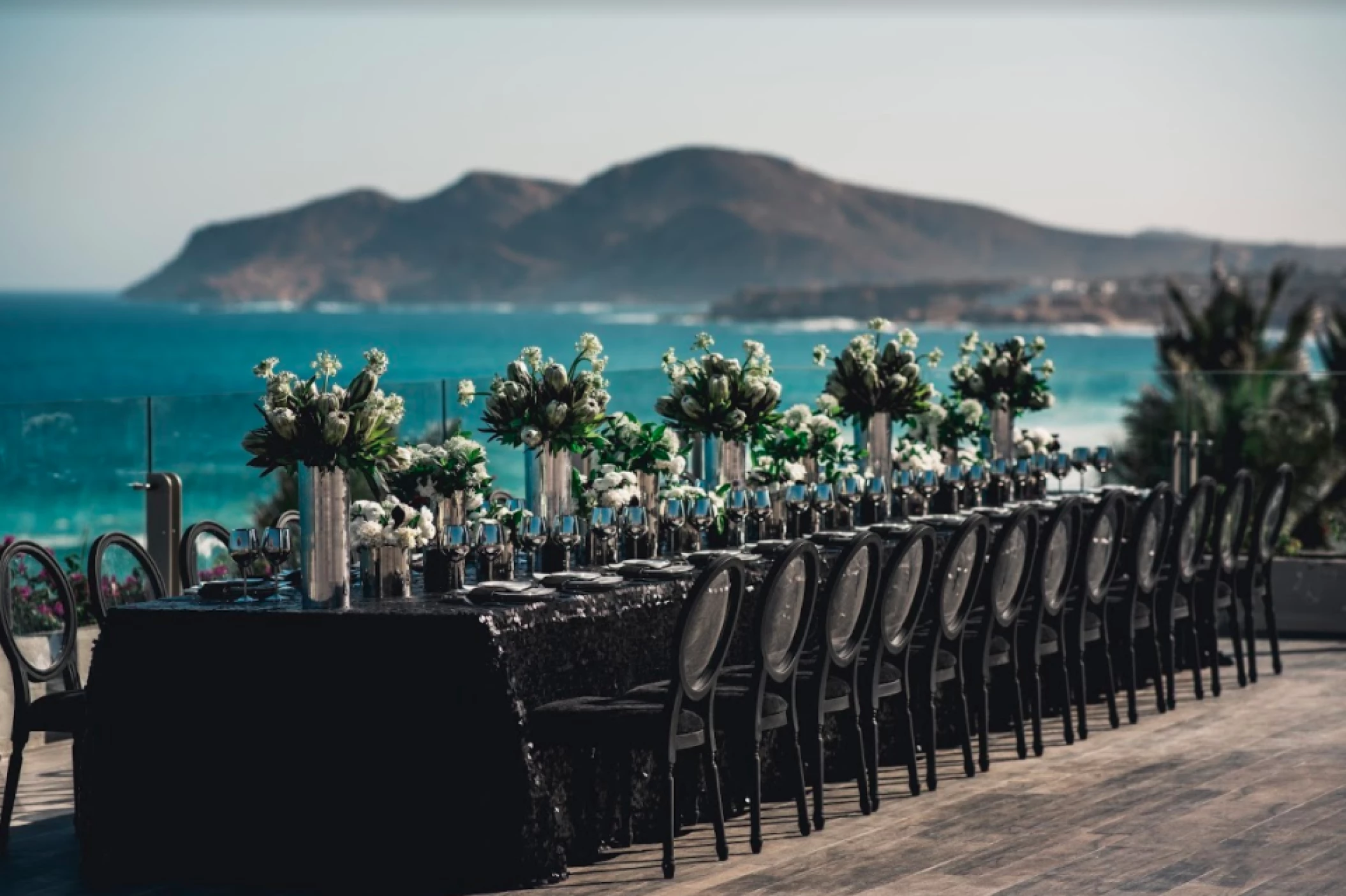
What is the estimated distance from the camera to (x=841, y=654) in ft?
21.7

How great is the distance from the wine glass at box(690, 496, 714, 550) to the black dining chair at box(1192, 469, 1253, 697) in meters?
2.57

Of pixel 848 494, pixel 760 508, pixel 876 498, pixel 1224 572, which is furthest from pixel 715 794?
pixel 1224 572

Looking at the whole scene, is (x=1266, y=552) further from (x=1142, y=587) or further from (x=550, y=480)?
(x=550, y=480)

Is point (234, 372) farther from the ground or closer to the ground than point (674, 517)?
farther from the ground

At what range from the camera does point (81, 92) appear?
66.4m

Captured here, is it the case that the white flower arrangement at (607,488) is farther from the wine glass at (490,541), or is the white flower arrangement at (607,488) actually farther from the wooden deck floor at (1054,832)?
the wooden deck floor at (1054,832)

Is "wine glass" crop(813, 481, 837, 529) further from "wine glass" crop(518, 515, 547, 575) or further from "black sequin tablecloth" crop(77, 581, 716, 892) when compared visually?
"black sequin tablecloth" crop(77, 581, 716, 892)

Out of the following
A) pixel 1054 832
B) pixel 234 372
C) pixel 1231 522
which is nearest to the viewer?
pixel 1054 832

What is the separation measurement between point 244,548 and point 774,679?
1.57 m

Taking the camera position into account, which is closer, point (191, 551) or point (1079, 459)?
point (191, 551)

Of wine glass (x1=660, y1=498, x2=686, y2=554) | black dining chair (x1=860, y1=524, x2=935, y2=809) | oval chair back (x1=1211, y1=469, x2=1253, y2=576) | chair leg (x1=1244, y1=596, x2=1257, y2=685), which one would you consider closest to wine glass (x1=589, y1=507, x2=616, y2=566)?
wine glass (x1=660, y1=498, x2=686, y2=554)

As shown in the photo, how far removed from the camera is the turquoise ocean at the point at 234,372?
9812mm

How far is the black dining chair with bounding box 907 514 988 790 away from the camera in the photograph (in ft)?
23.1

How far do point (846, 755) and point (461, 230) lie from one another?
94.0 metres
